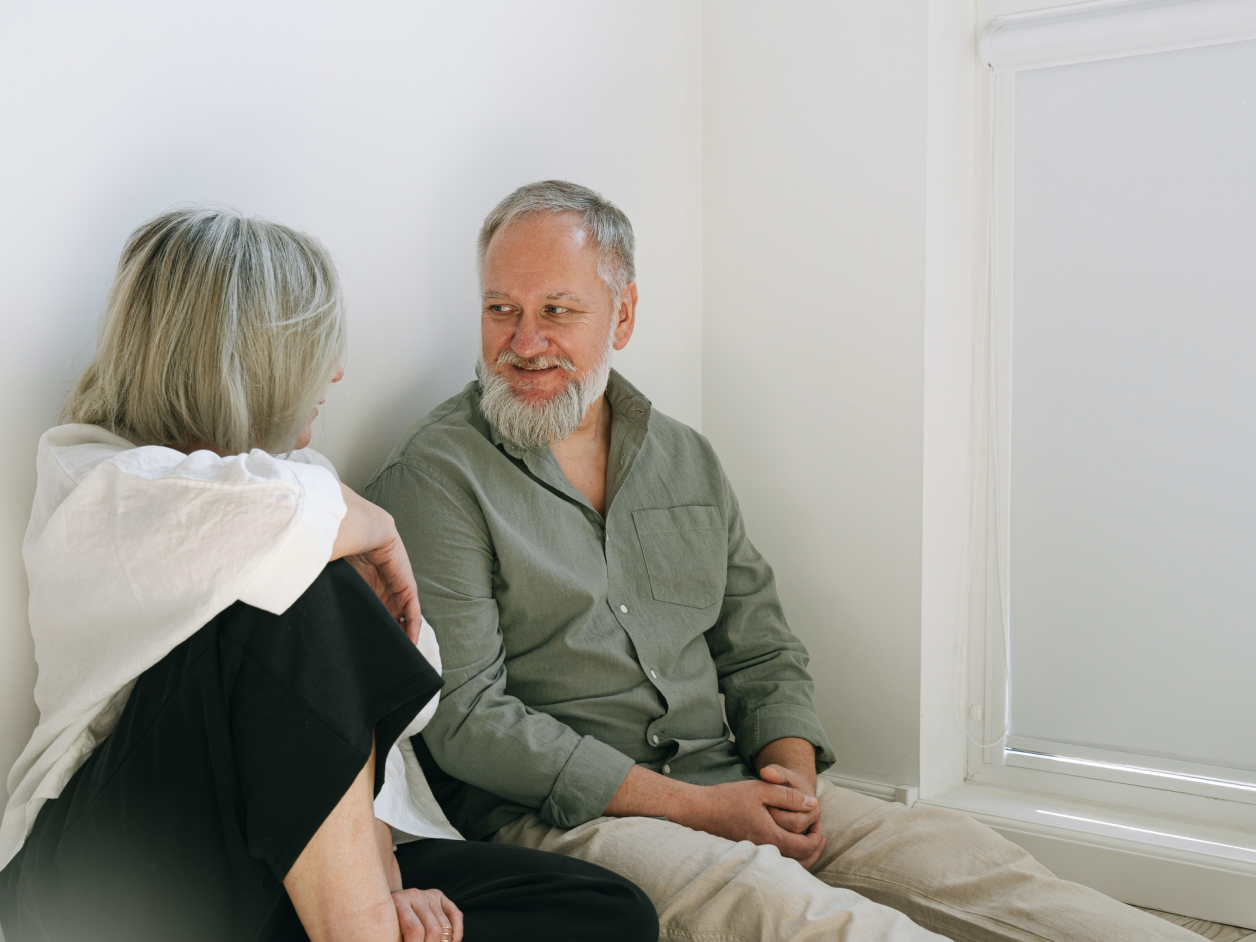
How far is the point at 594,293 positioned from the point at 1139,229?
1180mm

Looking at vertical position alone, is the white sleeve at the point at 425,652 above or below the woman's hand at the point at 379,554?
below

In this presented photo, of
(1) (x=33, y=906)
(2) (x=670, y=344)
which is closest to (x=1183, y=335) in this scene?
(2) (x=670, y=344)

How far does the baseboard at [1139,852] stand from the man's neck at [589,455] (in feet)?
3.34

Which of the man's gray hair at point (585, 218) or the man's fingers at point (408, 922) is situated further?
the man's gray hair at point (585, 218)

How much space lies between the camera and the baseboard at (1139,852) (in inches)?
70.9

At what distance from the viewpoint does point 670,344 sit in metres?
2.21

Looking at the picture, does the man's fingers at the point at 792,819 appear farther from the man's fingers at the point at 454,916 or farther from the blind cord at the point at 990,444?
the blind cord at the point at 990,444

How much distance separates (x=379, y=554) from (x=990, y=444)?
1.55m

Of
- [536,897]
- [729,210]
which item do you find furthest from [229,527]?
[729,210]

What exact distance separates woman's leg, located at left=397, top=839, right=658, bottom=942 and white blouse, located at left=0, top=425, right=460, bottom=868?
0.41 m

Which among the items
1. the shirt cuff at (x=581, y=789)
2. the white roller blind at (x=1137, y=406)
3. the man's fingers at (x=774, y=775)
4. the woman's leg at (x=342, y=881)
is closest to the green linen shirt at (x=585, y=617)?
the shirt cuff at (x=581, y=789)

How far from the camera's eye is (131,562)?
88 cm

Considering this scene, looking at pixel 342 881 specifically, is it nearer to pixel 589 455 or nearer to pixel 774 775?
pixel 774 775

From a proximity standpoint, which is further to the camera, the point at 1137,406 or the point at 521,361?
the point at 1137,406
